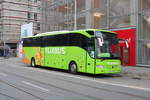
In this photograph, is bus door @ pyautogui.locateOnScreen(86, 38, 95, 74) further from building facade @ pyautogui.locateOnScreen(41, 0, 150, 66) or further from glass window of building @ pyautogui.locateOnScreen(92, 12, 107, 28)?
glass window of building @ pyautogui.locateOnScreen(92, 12, 107, 28)

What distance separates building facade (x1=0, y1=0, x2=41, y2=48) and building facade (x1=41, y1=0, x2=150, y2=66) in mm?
27026

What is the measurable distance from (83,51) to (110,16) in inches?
440

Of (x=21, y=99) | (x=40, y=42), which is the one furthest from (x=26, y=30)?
(x=21, y=99)

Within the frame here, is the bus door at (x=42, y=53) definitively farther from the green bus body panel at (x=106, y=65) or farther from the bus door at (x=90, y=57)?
the green bus body panel at (x=106, y=65)

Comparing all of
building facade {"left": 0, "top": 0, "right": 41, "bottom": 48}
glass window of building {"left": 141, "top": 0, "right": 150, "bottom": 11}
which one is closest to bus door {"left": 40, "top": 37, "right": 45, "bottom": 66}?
glass window of building {"left": 141, "top": 0, "right": 150, "bottom": 11}

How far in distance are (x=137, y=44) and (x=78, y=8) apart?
40.1ft

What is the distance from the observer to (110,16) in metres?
25.7

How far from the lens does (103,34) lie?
15.3 metres

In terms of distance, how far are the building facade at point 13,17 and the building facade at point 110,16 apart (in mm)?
27026

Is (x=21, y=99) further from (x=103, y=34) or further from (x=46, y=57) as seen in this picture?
(x=46, y=57)

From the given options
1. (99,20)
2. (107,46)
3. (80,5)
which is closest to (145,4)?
(99,20)

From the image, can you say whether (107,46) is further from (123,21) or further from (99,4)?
(99,4)

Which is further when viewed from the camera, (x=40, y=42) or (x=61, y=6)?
(x=61, y=6)

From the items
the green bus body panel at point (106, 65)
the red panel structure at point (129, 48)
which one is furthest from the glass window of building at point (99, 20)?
the green bus body panel at point (106, 65)
